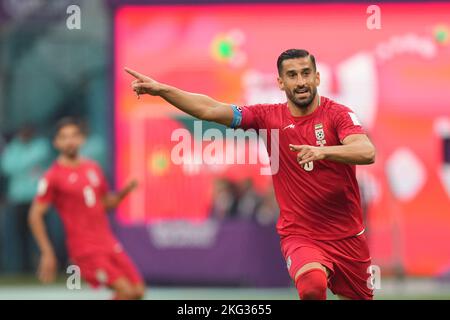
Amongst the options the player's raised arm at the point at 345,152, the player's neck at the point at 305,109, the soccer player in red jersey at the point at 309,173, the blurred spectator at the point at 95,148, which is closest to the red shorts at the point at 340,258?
the soccer player in red jersey at the point at 309,173

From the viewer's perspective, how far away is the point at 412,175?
846 inches

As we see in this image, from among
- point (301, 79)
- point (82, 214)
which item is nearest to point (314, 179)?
point (301, 79)

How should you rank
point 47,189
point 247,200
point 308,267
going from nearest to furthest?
point 308,267, point 47,189, point 247,200

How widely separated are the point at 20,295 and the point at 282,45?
6807 mm

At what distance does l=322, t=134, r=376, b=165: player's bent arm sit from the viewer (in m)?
9.57

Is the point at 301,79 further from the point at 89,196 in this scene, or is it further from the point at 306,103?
the point at 89,196

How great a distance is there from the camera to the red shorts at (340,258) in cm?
1023

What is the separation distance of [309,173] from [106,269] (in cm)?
463

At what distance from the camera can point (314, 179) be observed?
1038 cm

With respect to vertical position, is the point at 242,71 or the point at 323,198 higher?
the point at 242,71

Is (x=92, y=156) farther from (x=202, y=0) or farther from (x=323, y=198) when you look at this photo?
(x=323, y=198)

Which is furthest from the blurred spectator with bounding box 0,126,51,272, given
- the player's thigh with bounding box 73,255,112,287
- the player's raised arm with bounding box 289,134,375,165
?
the player's raised arm with bounding box 289,134,375,165

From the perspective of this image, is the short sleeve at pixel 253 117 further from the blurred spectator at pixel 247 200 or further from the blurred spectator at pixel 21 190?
the blurred spectator at pixel 21 190
